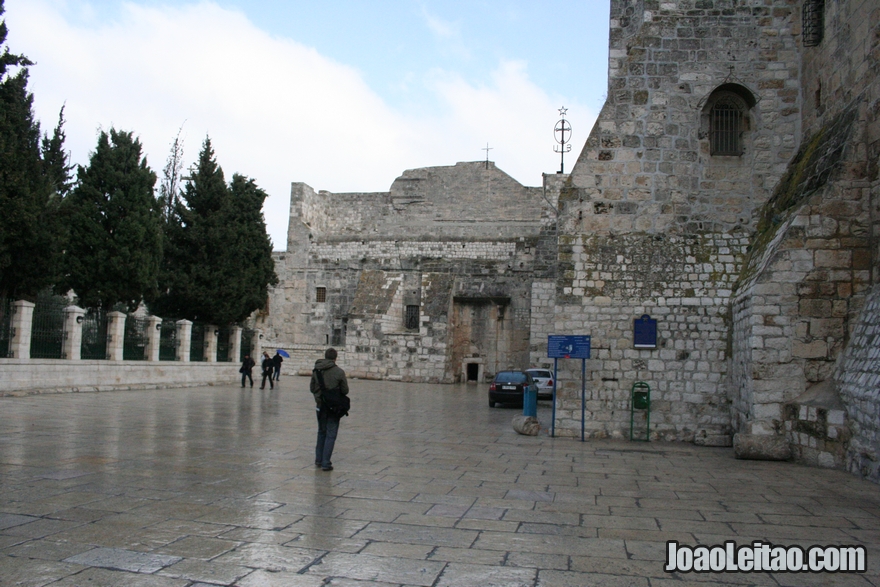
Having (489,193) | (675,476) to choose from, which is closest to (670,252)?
(675,476)

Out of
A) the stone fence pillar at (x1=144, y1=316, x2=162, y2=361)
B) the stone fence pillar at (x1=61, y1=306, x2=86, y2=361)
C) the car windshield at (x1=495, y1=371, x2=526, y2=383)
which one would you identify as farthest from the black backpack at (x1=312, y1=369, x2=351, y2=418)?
the stone fence pillar at (x1=144, y1=316, x2=162, y2=361)

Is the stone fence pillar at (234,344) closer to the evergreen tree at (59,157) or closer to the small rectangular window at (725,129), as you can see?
the evergreen tree at (59,157)

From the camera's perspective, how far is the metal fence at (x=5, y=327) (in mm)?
14930

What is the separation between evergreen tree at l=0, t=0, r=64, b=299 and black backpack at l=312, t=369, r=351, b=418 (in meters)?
11.3

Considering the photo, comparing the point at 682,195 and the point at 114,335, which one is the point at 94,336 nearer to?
the point at 114,335

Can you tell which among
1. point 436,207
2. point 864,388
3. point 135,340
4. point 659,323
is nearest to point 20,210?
point 135,340

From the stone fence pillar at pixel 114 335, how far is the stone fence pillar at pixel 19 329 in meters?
3.26

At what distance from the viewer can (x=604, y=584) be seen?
12.5ft

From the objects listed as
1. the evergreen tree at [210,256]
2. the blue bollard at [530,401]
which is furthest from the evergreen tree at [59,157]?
the blue bollard at [530,401]

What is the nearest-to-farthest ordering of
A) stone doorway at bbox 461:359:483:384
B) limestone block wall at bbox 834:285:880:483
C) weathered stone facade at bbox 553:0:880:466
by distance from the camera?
limestone block wall at bbox 834:285:880:483 < weathered stone facade at bbox 553:0:880:466 < stone doorway at bbox 461:359:483:384

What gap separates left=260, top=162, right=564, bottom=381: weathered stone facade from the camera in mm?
28250

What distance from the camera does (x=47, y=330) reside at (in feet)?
53.4

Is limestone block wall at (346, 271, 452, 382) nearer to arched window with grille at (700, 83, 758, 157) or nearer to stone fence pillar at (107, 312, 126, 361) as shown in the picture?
stone fence pillar at (107, 312, 126, 361)

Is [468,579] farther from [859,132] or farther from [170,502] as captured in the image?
[859,132]
